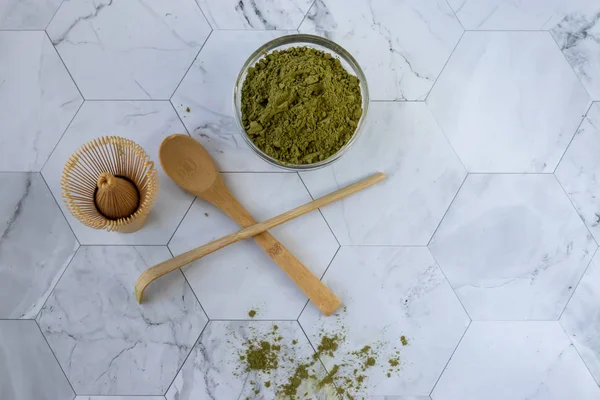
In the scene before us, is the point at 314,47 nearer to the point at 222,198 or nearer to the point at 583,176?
the point at 222,198

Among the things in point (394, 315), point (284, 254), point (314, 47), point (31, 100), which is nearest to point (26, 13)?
point (31, 100)

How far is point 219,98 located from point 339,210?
0.34 metres

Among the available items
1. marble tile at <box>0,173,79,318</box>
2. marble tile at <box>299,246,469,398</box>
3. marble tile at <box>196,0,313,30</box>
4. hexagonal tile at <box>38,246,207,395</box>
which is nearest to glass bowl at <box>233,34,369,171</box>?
marble tile at <box>196,0,313,30</box>

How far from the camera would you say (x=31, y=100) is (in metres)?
1.00

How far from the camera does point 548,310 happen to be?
101cm

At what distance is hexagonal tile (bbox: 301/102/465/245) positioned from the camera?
1.00 metres

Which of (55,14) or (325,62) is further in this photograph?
(55,14)

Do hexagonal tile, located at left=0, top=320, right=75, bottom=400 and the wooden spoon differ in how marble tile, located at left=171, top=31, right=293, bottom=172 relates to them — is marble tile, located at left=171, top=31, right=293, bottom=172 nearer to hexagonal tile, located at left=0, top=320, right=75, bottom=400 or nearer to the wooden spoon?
the wooden spoon

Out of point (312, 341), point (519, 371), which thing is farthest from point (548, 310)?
point (312, 341)

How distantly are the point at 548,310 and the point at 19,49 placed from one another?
1.24m

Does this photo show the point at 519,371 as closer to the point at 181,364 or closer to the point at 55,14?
the point at 181,364

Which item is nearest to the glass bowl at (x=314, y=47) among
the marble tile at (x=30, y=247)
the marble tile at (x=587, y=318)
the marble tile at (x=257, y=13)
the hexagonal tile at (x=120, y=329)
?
the marble tile at (x=257, y=13)

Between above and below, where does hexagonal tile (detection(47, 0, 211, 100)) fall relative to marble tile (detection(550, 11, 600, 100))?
below

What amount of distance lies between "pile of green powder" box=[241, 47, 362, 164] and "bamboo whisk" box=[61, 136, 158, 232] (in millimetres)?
224
